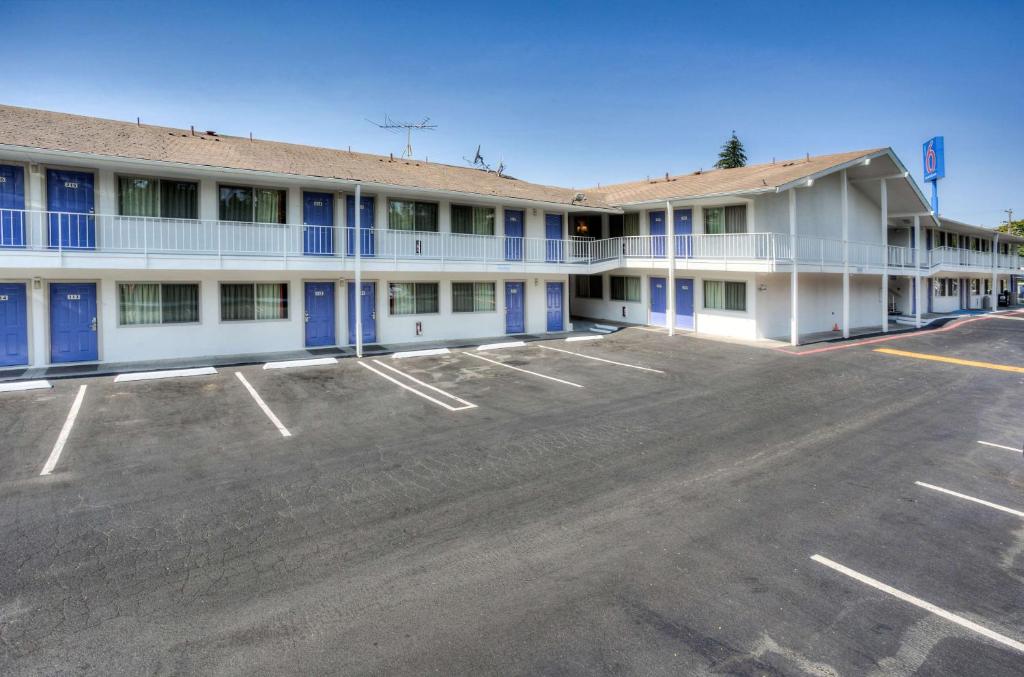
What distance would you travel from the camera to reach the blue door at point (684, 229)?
72.2 ft

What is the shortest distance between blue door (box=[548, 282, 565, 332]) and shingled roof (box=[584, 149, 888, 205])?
15.3 feet

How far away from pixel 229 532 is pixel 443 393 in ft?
22.4

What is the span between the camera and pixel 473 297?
20.9m

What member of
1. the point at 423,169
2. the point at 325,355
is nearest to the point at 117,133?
the point at 325,355

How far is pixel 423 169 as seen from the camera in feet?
71.3

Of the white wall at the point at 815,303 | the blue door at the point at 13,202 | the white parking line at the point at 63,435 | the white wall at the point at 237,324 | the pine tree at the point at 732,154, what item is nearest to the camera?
the white parking line at the point at 63,435

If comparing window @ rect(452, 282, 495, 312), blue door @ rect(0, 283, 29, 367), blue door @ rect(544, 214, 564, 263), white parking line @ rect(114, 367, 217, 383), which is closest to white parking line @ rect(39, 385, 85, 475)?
white parking line @ rect(114, 367, 217, 383)

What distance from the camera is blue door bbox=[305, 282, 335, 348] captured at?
58.1ft

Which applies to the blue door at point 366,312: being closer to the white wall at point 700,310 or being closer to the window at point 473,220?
the window at point 473,220

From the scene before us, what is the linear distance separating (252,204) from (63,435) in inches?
363

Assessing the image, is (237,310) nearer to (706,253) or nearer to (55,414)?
(55,414)

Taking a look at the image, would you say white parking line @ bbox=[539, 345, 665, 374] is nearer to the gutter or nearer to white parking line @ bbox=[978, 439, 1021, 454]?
the gutter

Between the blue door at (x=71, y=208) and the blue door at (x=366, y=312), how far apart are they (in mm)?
6855

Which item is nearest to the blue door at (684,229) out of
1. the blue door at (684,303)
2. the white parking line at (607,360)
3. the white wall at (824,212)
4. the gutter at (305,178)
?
the blue door at (684,303)
